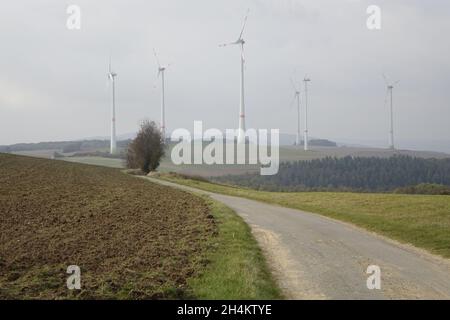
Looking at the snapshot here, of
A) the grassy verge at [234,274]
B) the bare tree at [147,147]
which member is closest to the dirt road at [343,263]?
the grassy verge at [234,274]

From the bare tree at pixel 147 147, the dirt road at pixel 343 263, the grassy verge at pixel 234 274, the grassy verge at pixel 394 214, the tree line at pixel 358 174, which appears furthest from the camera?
the tree line at pixel 358 174

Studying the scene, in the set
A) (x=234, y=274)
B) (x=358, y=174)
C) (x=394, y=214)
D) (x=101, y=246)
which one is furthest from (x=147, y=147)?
(x=234, y=274)

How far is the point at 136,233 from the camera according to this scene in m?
18.1

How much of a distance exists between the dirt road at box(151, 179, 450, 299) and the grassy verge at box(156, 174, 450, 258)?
1.11 metres

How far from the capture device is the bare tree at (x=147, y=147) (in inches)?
3199

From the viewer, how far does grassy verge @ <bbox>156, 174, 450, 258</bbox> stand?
20.7 m

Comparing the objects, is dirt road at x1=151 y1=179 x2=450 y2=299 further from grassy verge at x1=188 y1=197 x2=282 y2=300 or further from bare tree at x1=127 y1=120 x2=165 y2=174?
bare tree at x1=127 y1=120 x2=165 y2=174

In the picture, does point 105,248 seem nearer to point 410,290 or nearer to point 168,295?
point 168,295

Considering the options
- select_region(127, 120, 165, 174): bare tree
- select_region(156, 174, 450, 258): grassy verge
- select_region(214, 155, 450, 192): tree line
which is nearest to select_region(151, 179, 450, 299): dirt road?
select_region(156, 174, 450, 258): grassy verge

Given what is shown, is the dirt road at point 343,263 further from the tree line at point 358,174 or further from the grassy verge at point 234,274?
the tree line at point 358,174

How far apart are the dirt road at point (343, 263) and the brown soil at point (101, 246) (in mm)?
2353

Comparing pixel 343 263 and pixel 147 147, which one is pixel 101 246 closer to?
pixel 343 263

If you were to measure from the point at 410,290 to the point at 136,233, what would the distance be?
956cm
